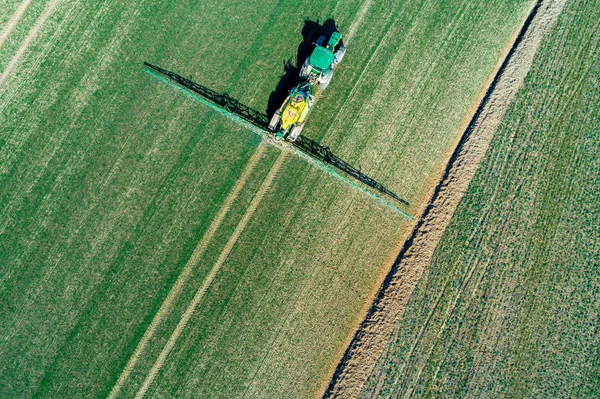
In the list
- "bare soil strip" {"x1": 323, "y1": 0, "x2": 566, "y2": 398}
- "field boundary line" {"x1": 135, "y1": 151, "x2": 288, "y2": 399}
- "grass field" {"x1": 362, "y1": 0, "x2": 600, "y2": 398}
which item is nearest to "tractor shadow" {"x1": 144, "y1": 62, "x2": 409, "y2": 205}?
"field boundary line" {"x1": 135, "y1": 151, "x2": 288, "y2": 399}

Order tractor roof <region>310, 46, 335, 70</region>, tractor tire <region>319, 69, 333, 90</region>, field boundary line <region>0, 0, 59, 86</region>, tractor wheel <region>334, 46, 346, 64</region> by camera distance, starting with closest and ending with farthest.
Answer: tractor roof <region>310, 46, 335, 70</region> → tractor tire <region>319, 69, 333, 90</region> → field boundary line <region>0, 0, 59, 86</region> → tractor wheel <region>334, 46, 346, 64</region>

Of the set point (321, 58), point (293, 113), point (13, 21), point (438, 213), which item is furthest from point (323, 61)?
point (13, 21)

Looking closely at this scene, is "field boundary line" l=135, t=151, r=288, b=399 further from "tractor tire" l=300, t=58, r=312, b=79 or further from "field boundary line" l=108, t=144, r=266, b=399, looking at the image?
"tractor tire" l=300, t=58, r=312, b=79

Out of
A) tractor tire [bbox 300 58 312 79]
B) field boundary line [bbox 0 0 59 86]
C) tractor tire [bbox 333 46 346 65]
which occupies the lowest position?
field boundary line [bbox 0 0 59 86]

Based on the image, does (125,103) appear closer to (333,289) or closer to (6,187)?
(6,187)

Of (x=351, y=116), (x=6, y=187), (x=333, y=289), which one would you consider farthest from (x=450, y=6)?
(x=6, y=187)

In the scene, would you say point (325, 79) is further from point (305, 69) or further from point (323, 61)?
point (305, 69)

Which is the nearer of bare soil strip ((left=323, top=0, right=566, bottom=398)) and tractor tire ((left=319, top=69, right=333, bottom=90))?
bare soil strip ((left=323, top=0, right=566, bottom=398))
